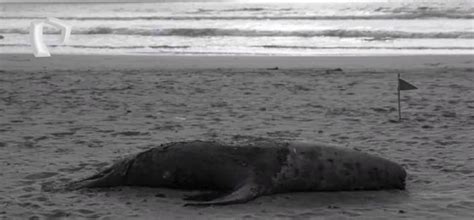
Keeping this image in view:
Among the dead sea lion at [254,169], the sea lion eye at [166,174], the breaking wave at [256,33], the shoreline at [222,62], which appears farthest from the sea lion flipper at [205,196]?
the breaking wave at [256,33]

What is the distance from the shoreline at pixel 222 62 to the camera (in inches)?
637

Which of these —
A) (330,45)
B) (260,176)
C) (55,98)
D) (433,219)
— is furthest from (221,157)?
(330,45)

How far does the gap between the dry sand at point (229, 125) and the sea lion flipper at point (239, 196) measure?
62 millimetres

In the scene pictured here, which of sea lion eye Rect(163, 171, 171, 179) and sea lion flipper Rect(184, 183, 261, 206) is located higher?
sea lion eye Rect(163, 171, 171, 179)

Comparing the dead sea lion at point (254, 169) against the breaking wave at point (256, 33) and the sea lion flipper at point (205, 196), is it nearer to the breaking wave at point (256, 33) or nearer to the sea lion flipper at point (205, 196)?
the sea lion flipper at point (205, 196)

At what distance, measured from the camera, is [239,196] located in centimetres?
506

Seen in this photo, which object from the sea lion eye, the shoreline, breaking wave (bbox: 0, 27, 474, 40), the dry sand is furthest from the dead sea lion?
breaking wave (bbox: 0, 27, 474, 40)

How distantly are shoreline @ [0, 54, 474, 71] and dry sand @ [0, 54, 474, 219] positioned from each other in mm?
227

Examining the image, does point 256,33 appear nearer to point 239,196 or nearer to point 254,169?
point 254,169

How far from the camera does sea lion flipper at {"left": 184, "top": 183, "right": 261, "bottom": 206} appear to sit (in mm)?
4999

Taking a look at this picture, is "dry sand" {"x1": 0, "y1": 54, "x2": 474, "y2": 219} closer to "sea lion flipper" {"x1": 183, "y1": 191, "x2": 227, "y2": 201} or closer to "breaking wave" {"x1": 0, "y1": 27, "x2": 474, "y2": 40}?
"sea lion flipper" {"x1": 183, "y1": 191, "x2": 227, "y2": 201}

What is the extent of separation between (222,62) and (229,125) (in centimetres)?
951
